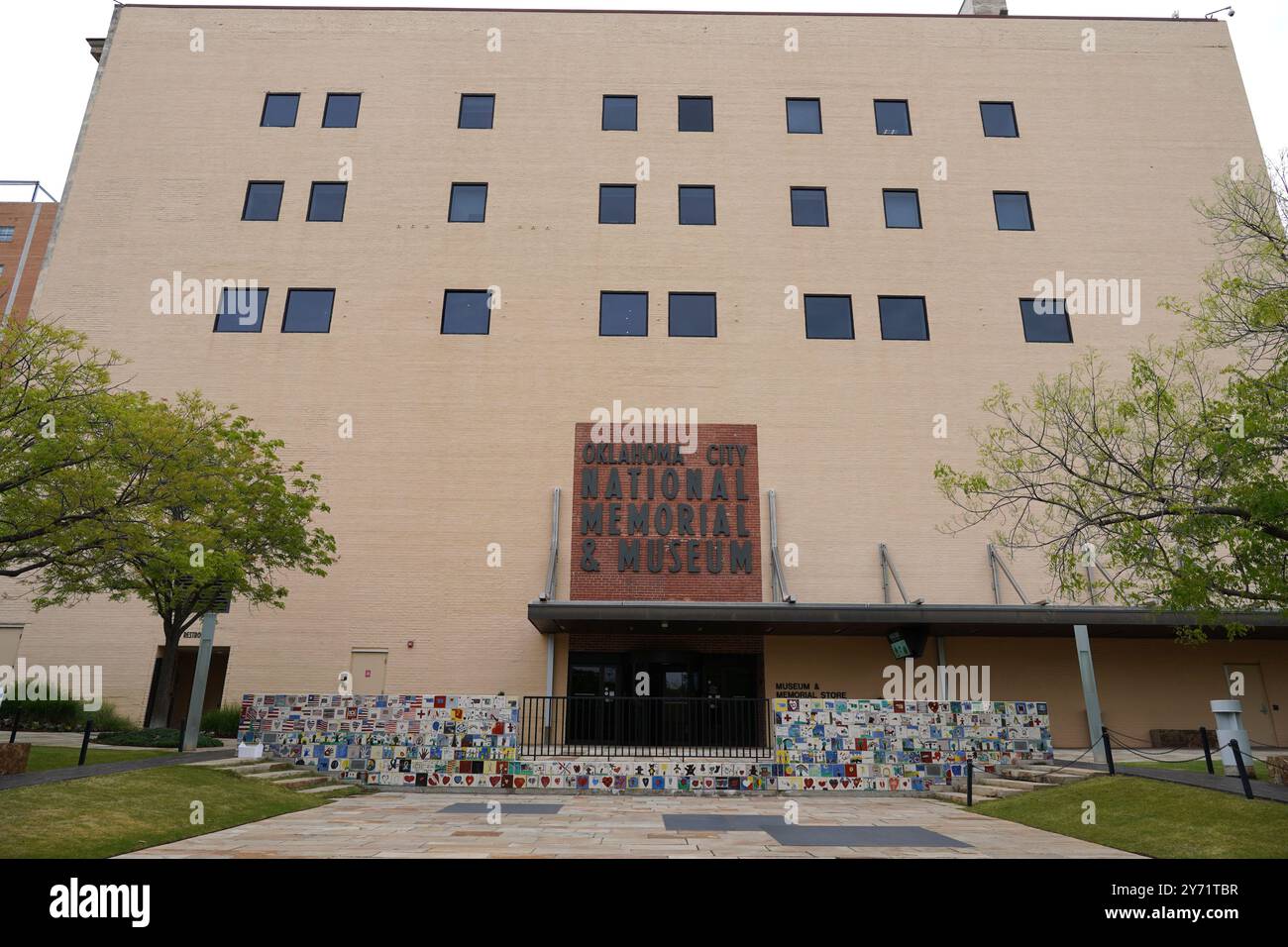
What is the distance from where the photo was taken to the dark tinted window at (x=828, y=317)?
24781mm

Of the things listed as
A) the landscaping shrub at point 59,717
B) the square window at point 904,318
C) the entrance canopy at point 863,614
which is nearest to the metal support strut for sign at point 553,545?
the entrance canopy at point 863,614

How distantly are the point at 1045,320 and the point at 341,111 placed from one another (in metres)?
26.2

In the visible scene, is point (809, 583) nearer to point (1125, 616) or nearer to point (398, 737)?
point (1125, 616)

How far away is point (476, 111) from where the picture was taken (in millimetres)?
27469

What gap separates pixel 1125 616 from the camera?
19.0 meters

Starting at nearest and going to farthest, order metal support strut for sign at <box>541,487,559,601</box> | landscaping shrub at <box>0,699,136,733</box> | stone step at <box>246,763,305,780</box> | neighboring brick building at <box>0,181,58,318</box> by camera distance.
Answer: stone step at <box>246,763,305,780</box> → landscaping shrub at <box>0,699,136,733</box> → metal support strut for sign at <box>541,487,559,601</box> → neighboring brick building at <box>0,181,58,318</box>

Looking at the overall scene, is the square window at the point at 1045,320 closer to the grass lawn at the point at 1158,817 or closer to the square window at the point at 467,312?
the grass lawn at the point at 1158,817

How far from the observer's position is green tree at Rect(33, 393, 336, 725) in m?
12.5

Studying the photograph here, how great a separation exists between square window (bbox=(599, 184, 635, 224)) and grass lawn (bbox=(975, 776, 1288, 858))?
20792 millimetres

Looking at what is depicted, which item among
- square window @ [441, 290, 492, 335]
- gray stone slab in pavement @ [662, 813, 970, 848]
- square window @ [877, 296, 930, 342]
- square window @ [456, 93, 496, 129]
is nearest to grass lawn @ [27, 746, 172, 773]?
gray stone slab in pavement @ [662, 813, 970, 848]

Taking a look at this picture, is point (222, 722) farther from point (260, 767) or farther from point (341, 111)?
point (341, 111)

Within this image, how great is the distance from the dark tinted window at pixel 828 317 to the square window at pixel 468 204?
38.9 feet

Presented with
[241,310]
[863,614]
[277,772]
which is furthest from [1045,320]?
[241,310]

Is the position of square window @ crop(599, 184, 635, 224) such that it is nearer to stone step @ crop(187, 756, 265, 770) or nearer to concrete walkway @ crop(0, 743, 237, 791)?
stone step @ crop(187, 756, 265, 770)
